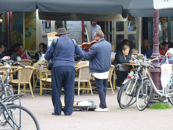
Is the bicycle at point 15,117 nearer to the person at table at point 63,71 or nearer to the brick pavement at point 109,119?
the brick pavement at point 109,119

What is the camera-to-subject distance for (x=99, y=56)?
8.46m

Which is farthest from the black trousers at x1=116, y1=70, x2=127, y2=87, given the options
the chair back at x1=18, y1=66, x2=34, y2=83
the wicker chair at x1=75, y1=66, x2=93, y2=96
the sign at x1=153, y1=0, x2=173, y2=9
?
the sign at x1=153, y1=0, x2=173, y2=9

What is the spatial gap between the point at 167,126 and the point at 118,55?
233 inches

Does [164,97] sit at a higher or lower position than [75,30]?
lower

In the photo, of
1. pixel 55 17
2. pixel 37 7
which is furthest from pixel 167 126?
pixel 55 17

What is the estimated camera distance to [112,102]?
394 inches

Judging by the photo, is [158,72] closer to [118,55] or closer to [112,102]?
[112,102]

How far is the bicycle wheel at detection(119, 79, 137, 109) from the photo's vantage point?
8.58 metres

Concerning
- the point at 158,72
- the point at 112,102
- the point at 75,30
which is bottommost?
the point at 112,102

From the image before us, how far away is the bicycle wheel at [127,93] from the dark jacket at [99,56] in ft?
1.85

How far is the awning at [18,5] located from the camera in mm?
10539

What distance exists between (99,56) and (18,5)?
3267 mm

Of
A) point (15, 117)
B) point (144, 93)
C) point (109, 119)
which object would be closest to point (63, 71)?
point (109, 119)

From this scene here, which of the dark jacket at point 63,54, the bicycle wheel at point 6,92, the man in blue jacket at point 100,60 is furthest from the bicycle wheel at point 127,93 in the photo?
the bicycle wheel at point 6,92
